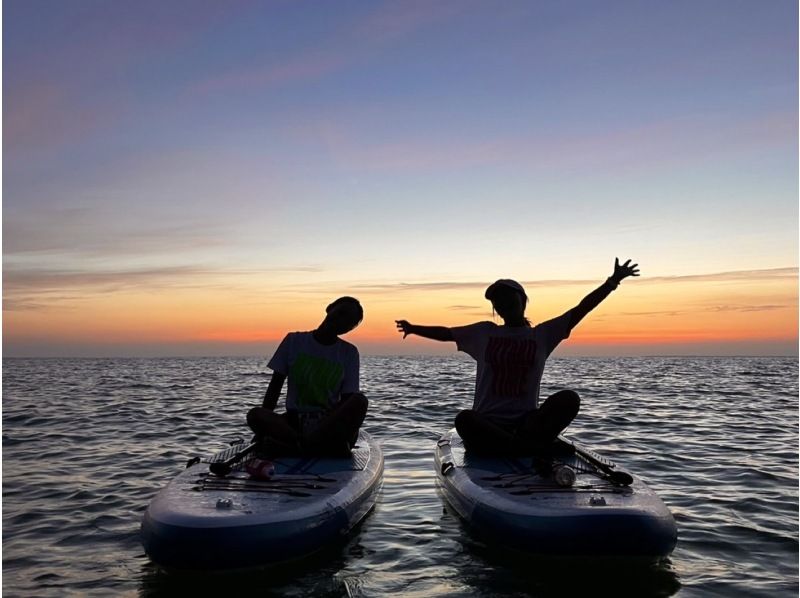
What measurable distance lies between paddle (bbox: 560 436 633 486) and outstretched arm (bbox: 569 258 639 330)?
1670 millimetres

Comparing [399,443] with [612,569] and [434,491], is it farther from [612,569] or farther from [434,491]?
[612,569]

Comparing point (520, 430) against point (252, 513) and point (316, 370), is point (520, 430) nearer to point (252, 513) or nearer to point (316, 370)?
point (316, 370)

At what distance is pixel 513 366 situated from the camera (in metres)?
8.08

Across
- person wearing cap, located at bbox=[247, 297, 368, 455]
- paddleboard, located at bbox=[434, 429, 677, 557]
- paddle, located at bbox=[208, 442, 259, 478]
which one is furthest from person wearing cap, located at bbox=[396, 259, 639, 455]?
paddle, located at bbox=[208, 442, 259, 478]

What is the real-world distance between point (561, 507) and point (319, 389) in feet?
11.4

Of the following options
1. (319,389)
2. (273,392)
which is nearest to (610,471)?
(319,389)

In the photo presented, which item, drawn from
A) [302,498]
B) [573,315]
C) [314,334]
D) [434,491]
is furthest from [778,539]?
[314,334]

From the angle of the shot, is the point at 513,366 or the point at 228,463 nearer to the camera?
the point at 228,463

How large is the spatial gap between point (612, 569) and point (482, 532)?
139 cm

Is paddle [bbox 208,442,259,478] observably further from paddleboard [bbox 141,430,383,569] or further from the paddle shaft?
the paddle shaft

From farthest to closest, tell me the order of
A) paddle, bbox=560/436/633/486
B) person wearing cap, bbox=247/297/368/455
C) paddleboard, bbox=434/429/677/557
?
person wearing cap, bbox=247/297/368/455, paddle, bbox=560/436/633/486, paddleboard, bbox=434/429/677/557

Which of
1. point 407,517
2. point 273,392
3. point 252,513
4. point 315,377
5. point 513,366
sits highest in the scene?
point 513,366

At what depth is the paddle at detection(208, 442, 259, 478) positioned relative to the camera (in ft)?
23.7

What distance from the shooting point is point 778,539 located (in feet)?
24.3
